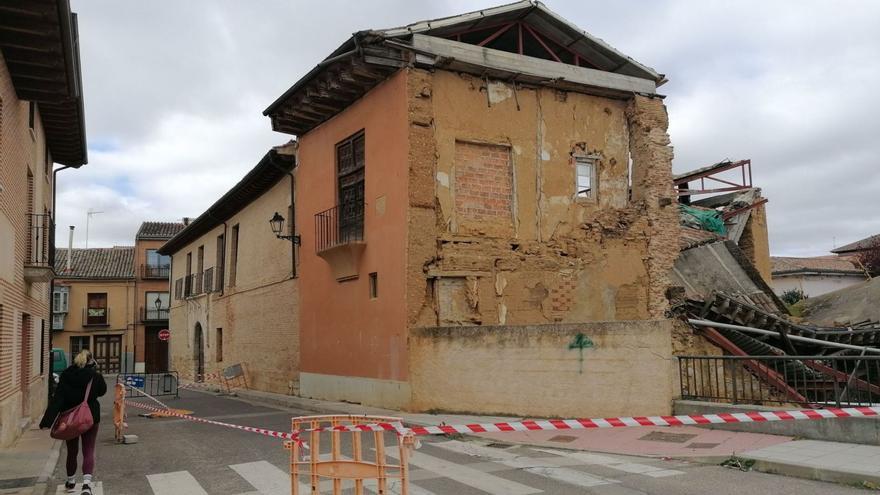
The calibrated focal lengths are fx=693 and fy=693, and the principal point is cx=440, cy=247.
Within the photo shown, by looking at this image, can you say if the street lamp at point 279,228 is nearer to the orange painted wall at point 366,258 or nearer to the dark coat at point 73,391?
the orange painted wall at point 366,258

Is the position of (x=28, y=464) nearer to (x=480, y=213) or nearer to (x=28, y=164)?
(x=28, y=164)

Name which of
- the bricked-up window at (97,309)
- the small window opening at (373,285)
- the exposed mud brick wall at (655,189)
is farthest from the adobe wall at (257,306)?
the bricked-up window at (97,309)

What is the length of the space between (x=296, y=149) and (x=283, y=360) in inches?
239

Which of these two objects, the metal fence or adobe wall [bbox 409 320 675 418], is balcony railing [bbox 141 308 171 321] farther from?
adobe wall [bbox 409 320 675 418]

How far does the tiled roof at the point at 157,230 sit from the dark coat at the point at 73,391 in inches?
1720

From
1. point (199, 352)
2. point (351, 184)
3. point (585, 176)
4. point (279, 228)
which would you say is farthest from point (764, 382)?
point (199, 352)

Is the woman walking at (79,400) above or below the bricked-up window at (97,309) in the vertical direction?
below

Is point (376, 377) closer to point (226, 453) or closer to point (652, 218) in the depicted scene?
point (226, 453)

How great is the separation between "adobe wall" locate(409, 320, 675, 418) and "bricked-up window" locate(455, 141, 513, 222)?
9.79 ft

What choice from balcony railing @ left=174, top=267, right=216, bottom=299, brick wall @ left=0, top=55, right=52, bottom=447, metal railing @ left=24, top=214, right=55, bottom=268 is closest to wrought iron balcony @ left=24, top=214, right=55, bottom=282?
metal railing @ left=24, top=214, right=55, bottom=268

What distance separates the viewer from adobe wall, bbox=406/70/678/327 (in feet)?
45.4

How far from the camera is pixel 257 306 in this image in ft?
74.0

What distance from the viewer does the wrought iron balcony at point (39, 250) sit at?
12.3m

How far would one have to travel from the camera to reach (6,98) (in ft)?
32.6
